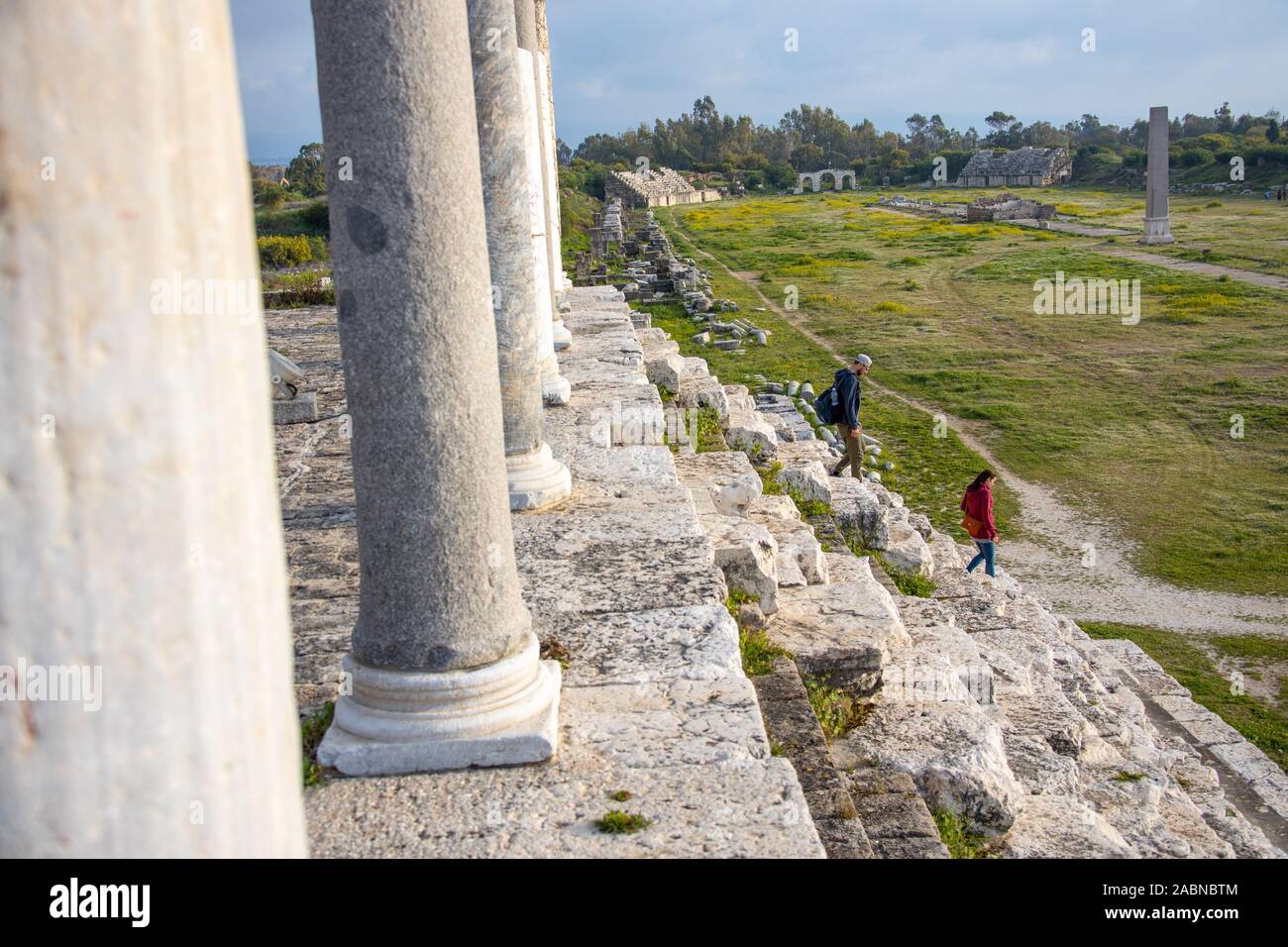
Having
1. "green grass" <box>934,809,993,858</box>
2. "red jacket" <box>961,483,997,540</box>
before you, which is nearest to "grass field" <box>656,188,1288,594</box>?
"red jacket" <box>961,483,997,540</box>

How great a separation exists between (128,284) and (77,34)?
0.29m

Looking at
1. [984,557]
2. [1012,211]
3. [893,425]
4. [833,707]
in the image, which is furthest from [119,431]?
[1012,211]

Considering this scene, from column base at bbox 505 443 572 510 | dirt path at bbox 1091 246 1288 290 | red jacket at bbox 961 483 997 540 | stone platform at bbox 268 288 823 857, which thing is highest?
dirt path at bbox 1091 246 1288 290

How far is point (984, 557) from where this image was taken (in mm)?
10695

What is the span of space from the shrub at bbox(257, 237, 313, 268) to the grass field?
7.61m

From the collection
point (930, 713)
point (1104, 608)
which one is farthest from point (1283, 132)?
point (930, 713)

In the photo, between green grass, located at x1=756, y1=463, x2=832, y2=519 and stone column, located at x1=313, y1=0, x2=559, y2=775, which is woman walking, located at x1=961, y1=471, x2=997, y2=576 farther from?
stone column, located at x1=313, y1=0, x2=559, y2=775

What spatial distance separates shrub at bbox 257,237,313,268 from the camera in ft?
72.3

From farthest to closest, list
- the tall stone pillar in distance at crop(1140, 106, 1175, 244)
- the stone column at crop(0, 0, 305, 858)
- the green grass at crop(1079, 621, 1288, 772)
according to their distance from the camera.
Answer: the tall stone pillar in distance at crop(1140, 106, 1175, 244) → the green grass at crop(1079, 621, 1288, 772) → the stone column at crop(0, 0, 305, 858)

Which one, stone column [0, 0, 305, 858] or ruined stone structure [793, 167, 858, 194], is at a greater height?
ruined stone structure [793, 167, 858, 194]

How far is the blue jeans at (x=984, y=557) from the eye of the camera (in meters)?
10.6

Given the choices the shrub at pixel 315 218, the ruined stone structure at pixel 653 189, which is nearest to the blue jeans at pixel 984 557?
the shrub at pixel 315 218

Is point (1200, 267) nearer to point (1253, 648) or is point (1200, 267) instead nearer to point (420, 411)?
point (1253, 648)
